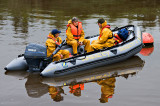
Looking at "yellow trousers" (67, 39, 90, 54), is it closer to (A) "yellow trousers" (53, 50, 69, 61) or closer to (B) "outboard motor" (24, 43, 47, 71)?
(A) "yellow trousers" (53, 50, 69, 61)

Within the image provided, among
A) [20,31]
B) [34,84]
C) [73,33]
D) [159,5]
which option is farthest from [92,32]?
[159,5]

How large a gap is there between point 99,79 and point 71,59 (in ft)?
3.04

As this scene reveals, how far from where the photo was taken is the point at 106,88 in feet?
23.3

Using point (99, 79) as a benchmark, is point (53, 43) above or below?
above

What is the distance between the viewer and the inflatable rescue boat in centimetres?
779

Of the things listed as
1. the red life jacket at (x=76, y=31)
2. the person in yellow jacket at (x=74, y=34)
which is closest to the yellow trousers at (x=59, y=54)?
the person in yellow jacket at (x=74, y=34)

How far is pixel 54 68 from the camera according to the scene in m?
7.71

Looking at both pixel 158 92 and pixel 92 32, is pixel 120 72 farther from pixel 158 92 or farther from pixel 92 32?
pixel 92 32

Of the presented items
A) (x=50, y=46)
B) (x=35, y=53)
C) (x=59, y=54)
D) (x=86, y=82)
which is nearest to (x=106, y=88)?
(x=86, y=82)

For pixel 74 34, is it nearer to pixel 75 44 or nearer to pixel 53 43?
pixel 75 44

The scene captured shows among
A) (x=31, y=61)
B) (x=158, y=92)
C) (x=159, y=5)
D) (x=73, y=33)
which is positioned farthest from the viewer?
(x=159, y=5)

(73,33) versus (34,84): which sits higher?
(73,33)

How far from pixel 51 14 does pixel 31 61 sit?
10.7 meters

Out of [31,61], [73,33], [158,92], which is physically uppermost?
[73,33]
